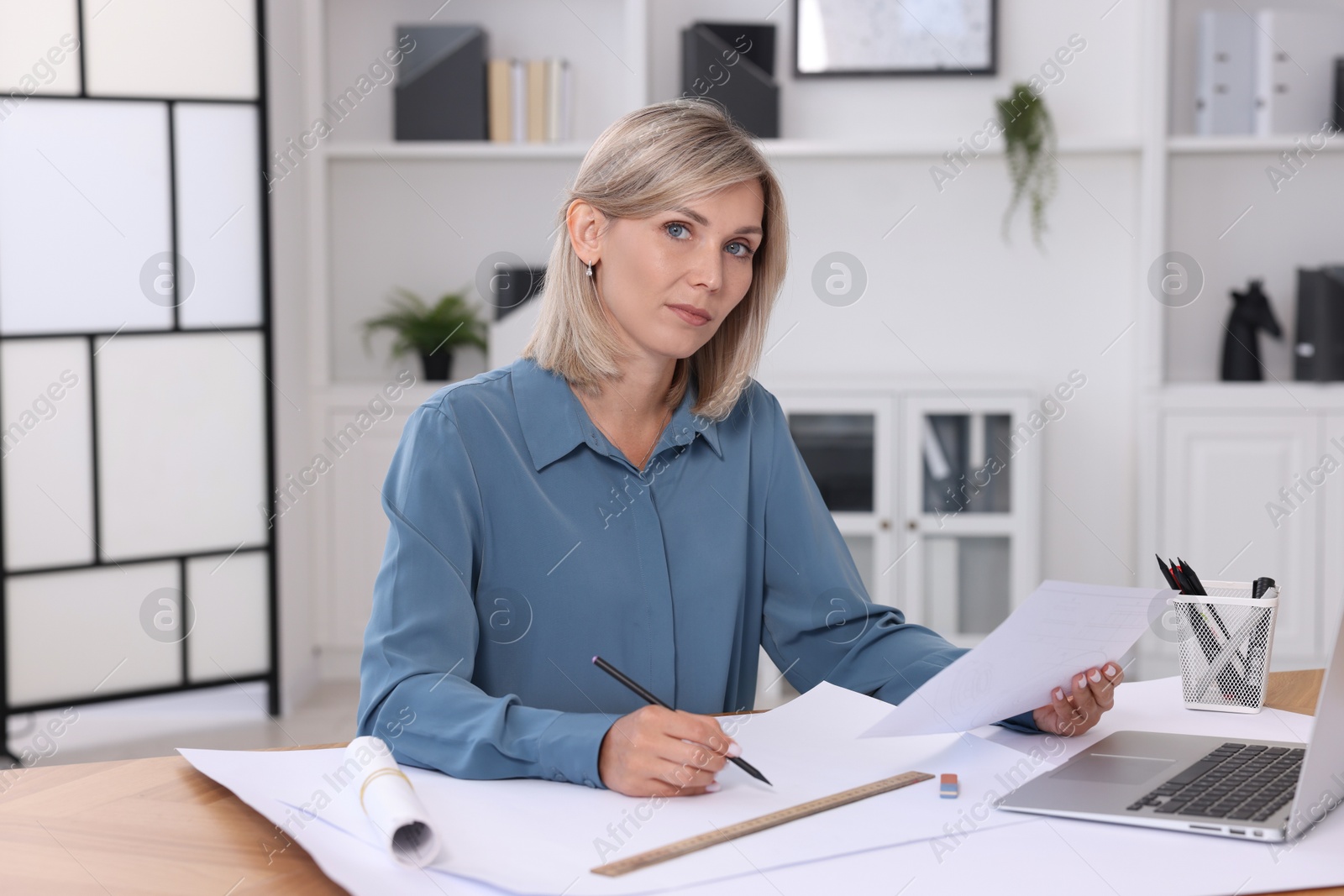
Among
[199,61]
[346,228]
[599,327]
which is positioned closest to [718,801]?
[599,327]

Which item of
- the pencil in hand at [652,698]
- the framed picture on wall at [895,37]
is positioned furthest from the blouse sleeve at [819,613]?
the framed picture on wall at [895,37]

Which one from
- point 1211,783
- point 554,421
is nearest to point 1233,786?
point 1211,783

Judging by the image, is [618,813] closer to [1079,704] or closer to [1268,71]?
[1079,704]

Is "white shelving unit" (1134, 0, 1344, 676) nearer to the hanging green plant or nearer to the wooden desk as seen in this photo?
the hanging green plant

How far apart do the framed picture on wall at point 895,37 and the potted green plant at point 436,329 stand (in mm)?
1303

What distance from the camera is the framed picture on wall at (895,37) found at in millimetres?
3621

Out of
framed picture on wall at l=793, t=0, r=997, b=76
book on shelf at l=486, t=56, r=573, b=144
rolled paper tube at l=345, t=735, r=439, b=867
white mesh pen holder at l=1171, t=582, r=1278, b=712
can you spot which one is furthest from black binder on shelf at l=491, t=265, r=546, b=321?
rolled paper tube at l=345, t=735, r=439, b=867

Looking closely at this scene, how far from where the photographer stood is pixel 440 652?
1104mm

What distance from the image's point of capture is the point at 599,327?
4.52 ft

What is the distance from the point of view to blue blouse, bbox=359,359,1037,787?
3.72 feet

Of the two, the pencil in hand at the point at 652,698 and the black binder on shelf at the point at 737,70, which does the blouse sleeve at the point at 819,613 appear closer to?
the pencil in hand at the point at 652,698

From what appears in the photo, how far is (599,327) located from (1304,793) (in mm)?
852

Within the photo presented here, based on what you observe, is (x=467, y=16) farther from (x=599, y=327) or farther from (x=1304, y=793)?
(x=1304, y=793)

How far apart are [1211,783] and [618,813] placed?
485mm
